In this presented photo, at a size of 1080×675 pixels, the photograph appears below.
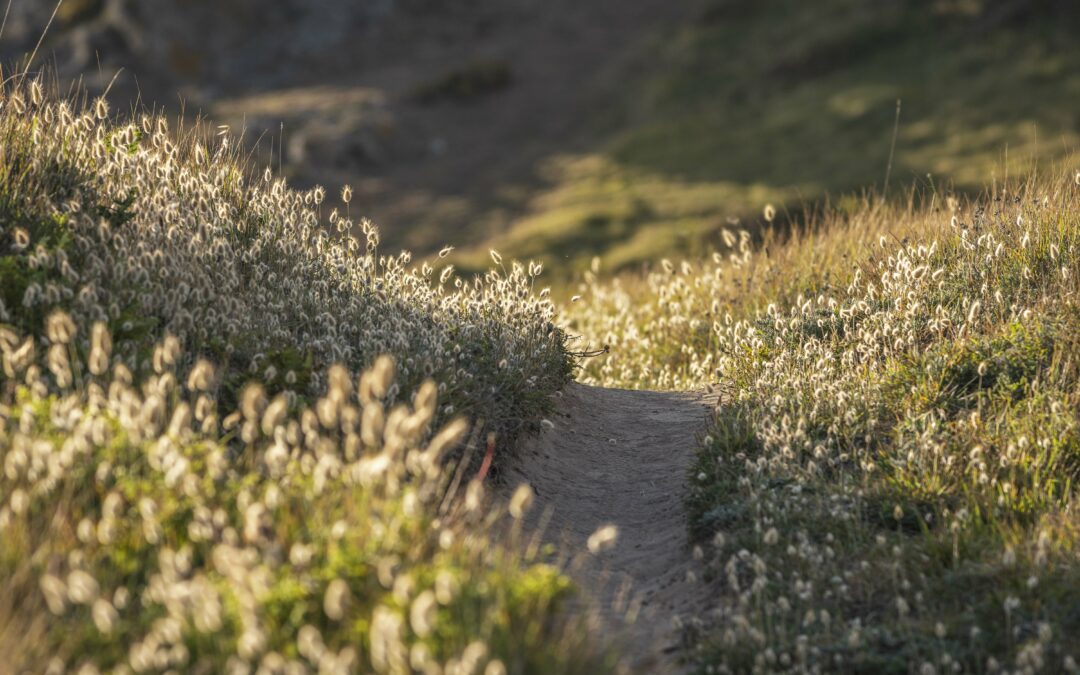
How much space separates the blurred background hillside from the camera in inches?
909

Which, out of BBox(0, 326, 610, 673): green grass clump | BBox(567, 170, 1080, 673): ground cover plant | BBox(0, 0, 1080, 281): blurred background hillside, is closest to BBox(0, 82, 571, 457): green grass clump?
BBox(0, 326, 610, 673): green grass clump

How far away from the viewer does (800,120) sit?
→ 87.9 feet

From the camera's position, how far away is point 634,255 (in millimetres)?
20391

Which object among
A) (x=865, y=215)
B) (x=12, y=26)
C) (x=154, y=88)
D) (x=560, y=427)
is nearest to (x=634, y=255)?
(x=865, y=215)

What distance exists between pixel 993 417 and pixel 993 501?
0.79 meters

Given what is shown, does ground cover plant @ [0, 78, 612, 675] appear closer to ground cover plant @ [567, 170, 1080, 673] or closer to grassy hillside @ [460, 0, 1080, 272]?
ground cover plant @ [567, 170, 1080, 673]

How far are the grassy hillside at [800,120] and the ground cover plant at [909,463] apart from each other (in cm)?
1158

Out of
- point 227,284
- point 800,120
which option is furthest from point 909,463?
point 800,120

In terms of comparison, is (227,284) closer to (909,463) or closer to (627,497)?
(627,497)

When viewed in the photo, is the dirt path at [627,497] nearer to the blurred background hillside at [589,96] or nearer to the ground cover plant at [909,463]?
the ground cover plant at [909,463]

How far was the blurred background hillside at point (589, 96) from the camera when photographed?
23078 mm

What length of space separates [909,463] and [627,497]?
71.4 inches

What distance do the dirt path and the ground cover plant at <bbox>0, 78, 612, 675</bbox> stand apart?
0.40 m

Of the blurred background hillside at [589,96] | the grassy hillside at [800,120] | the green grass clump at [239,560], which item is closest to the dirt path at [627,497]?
the green grass clump at [239,560]
